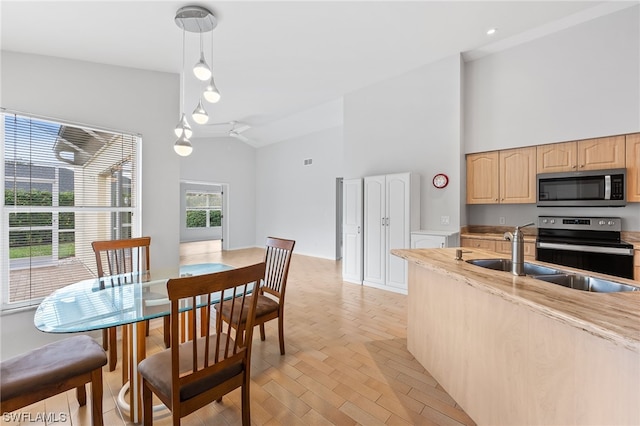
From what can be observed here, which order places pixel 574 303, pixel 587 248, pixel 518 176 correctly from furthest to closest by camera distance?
pixel 518 176 → pixel 587 248 → pixel 574 303

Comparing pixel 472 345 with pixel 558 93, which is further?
pixel 558 93

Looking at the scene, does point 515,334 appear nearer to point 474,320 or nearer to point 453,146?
point 474,320

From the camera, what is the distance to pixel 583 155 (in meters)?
3.22

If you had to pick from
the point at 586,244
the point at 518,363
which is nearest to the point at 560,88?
the point at 586,244

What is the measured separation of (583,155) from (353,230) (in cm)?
304

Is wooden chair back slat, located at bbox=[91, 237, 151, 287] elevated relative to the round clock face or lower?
lower

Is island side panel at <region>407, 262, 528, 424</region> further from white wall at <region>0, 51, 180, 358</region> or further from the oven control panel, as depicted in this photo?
white wall at <region>0, 51, 180, 358</region>

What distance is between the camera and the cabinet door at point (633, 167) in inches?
114

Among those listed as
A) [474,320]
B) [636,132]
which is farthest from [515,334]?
[636,132]

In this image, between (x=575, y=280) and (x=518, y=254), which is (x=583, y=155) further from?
(x=518, y=254)

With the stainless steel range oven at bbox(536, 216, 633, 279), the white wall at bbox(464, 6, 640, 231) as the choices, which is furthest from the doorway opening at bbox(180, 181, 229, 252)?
the stainless steel range oven at bbox(536, 216, 633, 279)

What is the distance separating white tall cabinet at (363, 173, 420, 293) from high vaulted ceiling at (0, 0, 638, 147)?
167 centimetres

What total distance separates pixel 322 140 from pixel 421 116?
3200 mm

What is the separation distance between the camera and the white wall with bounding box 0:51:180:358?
2.38 metres
